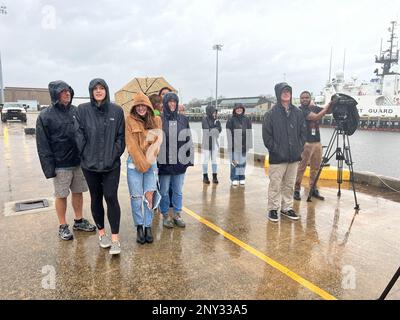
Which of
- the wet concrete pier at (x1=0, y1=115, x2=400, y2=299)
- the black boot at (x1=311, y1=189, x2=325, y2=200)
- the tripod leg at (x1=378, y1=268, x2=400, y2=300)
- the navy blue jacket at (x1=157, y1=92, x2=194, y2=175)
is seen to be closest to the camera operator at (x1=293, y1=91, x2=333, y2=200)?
the black boot at (x1=311, y1=189, x2=325, y2=200)

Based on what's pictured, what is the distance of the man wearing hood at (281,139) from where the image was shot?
4.72m

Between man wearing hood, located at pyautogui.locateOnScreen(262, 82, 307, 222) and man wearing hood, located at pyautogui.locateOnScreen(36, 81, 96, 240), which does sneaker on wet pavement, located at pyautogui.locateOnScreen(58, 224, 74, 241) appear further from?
man wearing hood, located at pyautogui.locateOnScreen(262, 82, 307, 222)

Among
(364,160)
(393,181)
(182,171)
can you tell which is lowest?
(364,160)

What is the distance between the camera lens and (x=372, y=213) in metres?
5.12

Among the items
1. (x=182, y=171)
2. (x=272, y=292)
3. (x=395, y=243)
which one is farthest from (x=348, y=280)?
(x=182, y=171)

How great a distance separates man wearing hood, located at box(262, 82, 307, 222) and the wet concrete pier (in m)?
0.44

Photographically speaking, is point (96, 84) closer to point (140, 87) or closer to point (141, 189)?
point (141, 189)

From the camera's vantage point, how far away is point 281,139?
471cm

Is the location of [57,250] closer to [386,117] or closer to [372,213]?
[372,213]

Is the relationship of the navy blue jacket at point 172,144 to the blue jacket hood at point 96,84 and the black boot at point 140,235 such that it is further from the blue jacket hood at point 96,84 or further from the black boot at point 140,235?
the blue jacket hood at point 96,84

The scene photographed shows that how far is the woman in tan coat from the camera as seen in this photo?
3568mm

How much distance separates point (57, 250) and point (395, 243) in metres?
4.18

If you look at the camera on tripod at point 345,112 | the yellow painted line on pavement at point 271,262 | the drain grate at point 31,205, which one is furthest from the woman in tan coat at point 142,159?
the camera on tripod at point 345,112
